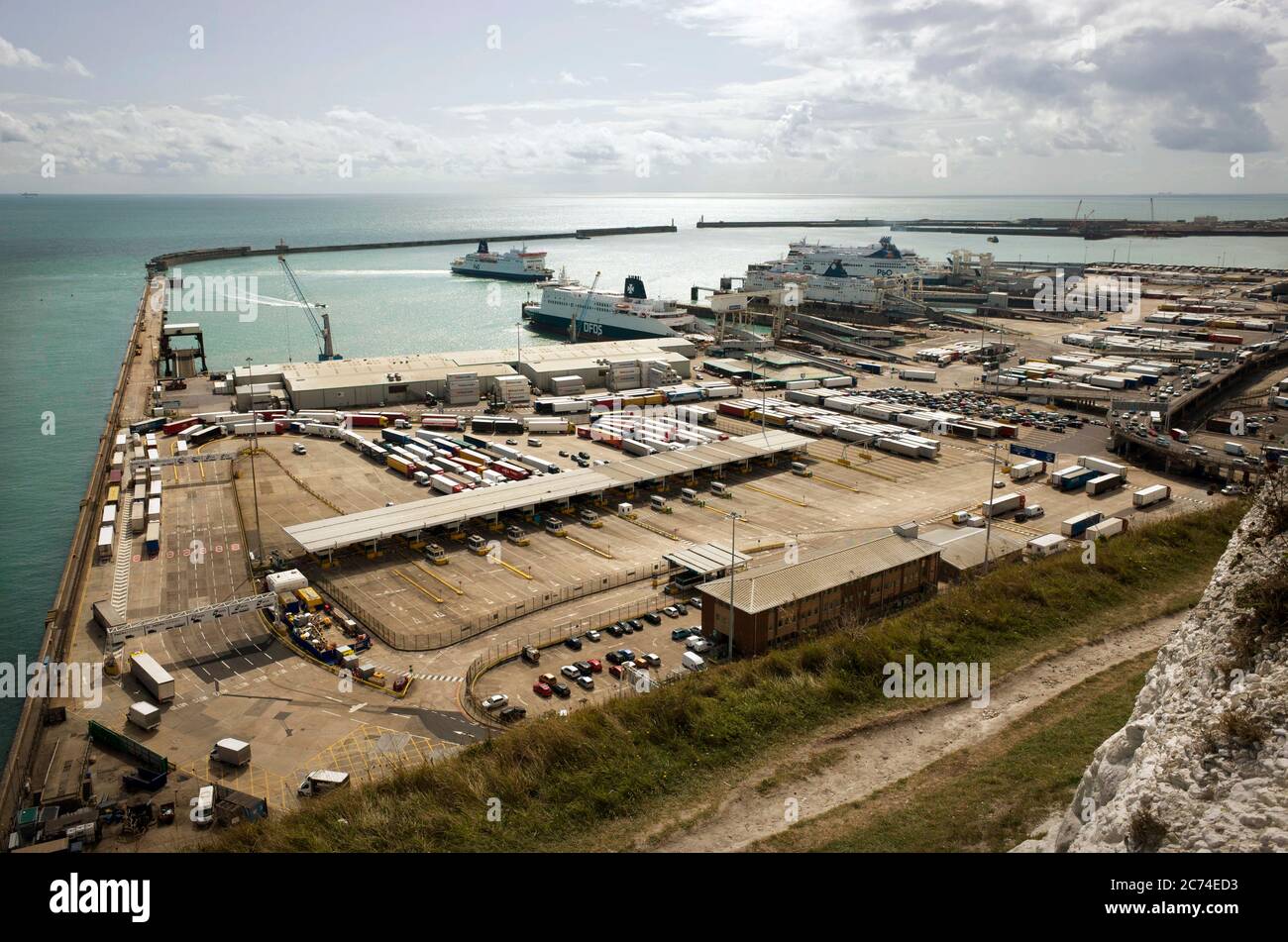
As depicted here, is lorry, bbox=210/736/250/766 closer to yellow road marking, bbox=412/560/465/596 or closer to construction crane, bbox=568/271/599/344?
yellow road marking, bbox=412/560/465/596

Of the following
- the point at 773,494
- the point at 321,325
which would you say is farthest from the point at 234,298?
the point at 773,494

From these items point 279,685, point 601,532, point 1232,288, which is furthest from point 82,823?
point 1232,288

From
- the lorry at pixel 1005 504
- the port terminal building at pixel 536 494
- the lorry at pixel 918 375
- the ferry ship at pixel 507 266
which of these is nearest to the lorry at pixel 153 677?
the port terminal building at pixel 536 494

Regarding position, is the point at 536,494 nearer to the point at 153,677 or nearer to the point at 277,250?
the point at 153,677

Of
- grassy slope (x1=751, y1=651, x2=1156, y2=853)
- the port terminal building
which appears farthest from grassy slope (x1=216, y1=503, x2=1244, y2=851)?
the port terminal building
